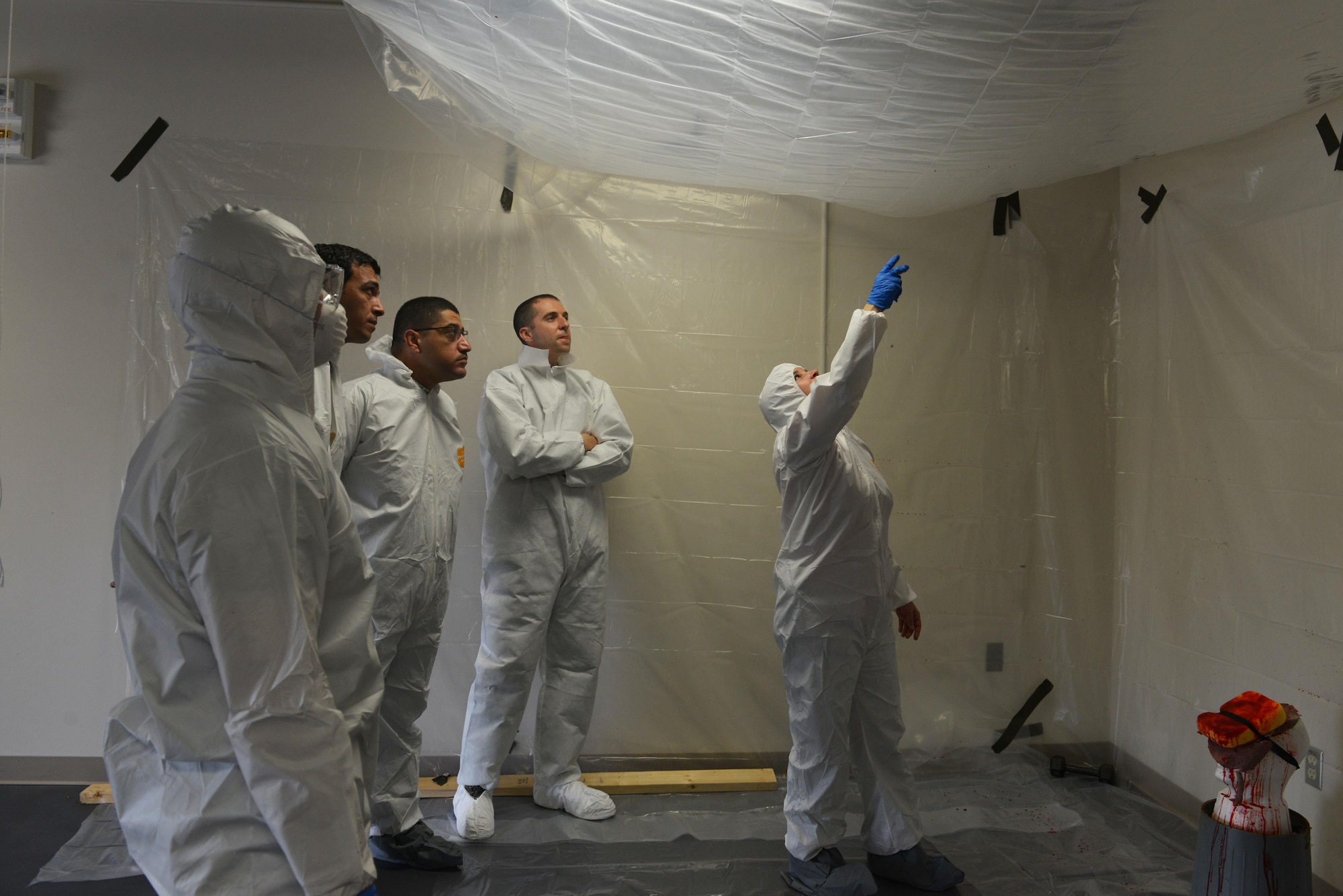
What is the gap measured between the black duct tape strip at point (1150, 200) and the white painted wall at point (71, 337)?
292 centimetres

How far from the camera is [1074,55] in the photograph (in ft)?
5.71

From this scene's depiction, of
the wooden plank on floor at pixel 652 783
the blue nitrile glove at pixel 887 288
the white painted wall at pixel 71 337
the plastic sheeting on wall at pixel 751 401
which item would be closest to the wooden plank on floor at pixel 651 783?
the wooden plank on floor at pixel 652 783

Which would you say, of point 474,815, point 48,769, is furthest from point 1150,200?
point 48,769

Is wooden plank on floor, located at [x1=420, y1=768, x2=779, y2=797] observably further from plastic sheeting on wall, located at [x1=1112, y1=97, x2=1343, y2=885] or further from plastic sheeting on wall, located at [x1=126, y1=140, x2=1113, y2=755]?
plastic sheeting on wall, located at [x1=1112, y1=97, x2=1343, y2=885]


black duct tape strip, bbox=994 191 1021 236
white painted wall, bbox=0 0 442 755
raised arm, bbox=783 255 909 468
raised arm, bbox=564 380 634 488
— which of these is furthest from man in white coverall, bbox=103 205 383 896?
black duct tape strip, bbox=994 191 1021 236

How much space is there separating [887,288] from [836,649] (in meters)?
0.91

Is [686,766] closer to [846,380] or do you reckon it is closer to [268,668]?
[846,380]

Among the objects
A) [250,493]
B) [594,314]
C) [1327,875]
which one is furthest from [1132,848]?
[250,493]

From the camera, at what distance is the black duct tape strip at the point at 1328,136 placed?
2271 millimetres

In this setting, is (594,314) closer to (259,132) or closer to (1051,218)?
(259,132)

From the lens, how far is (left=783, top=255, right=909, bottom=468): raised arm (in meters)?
1.99

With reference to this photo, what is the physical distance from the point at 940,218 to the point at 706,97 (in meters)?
1.41

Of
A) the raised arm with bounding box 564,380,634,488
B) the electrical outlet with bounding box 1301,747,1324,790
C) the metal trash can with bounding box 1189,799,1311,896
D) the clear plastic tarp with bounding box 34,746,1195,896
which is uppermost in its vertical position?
the raised arm with bounding box 564,380,634,488

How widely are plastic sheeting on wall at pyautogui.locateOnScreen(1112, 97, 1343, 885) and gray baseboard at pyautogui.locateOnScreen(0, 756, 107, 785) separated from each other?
11.3 ft
